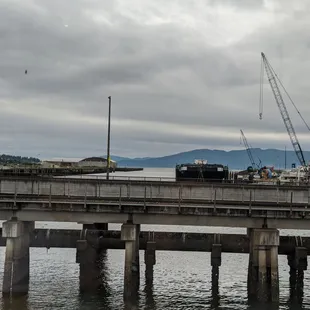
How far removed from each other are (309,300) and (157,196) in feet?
46.9

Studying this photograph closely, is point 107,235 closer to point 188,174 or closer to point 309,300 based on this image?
point 309,300

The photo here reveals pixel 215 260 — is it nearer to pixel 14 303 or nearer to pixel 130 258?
pixel 130 258

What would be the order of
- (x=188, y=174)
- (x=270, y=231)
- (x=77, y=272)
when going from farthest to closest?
(x=188, y=174) → (x=77, y=272) → (x=270, y=231)

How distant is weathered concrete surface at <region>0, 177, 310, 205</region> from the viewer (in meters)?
34.8

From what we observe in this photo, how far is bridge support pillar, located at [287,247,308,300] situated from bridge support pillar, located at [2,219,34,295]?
2074 centimetres

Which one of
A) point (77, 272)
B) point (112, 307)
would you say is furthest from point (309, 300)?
point (77, 272)

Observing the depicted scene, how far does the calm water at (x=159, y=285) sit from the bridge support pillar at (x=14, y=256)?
0.98m

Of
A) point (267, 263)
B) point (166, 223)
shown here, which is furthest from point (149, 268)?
point (267, 263)

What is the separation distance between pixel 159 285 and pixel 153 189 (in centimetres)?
804

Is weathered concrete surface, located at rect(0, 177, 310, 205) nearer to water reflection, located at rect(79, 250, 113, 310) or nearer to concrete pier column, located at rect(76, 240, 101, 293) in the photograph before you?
concrete pier column, located at rect(76, 240, 101, 293)

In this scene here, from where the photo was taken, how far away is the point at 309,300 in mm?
32031

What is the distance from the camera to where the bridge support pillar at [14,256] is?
29141 millimetres

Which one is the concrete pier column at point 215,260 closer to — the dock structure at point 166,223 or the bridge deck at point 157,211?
the dock structure at point 166,223

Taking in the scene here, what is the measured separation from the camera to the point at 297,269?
33469mm
